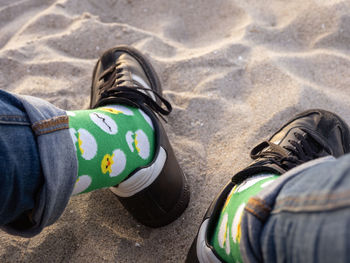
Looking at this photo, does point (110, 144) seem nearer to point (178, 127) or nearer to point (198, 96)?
point (178, 127)

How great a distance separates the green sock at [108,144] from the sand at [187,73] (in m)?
0.21

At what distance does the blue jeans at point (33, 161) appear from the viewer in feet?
2.12

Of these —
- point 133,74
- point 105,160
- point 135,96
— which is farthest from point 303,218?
point 133,74

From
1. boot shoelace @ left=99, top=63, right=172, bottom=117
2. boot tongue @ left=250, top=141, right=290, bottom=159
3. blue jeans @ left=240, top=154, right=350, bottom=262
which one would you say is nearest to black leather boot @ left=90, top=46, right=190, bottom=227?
boot shoelace @ left=99, top=63, right=172, bottom=117

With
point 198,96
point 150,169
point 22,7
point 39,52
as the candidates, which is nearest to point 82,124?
point 150,169

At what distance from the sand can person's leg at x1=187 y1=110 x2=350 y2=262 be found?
0.35 ft

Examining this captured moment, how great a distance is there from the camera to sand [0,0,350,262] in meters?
0.96

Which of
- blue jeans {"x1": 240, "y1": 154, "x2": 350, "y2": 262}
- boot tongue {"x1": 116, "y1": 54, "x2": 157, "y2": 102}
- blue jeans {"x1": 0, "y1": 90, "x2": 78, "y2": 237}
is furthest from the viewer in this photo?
boot tongue {"x1": 116, "y1": 54, "x2": 157, "y2": 102}

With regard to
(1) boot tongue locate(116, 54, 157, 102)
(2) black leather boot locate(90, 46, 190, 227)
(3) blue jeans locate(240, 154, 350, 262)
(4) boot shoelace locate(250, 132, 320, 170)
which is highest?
(3) blue jeans locate(240, 154, 350, 262)

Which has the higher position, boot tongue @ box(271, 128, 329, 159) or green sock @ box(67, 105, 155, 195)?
boot tongue @ box(271, 128, 329, 159)

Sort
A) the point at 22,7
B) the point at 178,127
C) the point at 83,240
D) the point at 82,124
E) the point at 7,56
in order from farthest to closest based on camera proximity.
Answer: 1. the point at 22,7
2. the point at 7,56
3. the point at 178,127
4. the point at 83,240
5. the point at 82,124

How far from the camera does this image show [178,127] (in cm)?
118

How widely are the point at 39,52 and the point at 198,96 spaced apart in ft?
2.45

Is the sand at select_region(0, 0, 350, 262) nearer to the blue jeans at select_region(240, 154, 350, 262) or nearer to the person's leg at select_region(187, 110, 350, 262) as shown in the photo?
the person's leg at select_region(187, 110, 350, 262)
